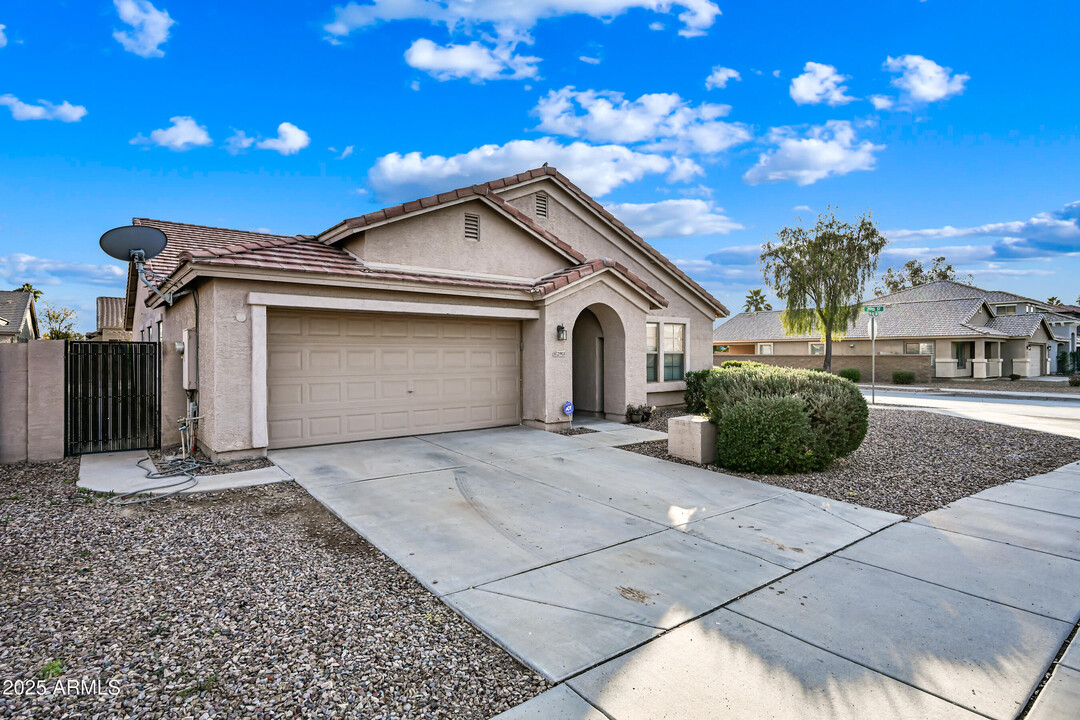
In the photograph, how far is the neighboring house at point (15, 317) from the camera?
26219 mm

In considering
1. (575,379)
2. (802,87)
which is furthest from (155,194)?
(802,87)

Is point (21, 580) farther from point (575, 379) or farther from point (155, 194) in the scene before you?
point (155, 194)

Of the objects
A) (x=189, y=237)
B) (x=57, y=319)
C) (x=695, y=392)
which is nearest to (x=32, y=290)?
(x=57, y=319)

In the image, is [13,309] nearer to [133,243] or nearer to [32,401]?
[32,401]

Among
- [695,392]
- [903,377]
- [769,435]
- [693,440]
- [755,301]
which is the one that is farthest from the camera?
[755,301]

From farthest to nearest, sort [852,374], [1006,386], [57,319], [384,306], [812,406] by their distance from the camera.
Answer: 1. [57,319]
2. [852,374]
3. [1006,386]
4. [384,306]
5. [812,406]

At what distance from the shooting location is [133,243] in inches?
316

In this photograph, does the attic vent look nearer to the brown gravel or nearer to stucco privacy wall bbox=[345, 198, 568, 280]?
stucco privacy wall bbox=[345, 198, 568, 280]

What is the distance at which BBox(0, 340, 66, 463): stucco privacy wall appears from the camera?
8.11 m

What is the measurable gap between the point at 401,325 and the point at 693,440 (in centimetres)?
576

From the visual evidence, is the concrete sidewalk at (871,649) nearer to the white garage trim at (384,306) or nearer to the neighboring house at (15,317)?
the white garage trim at (384,306)

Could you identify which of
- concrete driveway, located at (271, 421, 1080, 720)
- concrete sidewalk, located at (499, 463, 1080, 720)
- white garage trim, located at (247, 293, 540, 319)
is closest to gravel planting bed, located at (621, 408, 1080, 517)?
concrete driveway, located at (271, 421, 1080, 720)

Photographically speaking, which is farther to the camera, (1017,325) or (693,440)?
(1017,325)

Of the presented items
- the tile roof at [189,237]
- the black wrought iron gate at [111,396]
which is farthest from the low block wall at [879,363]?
the black wrought iron gate at [111,396]
